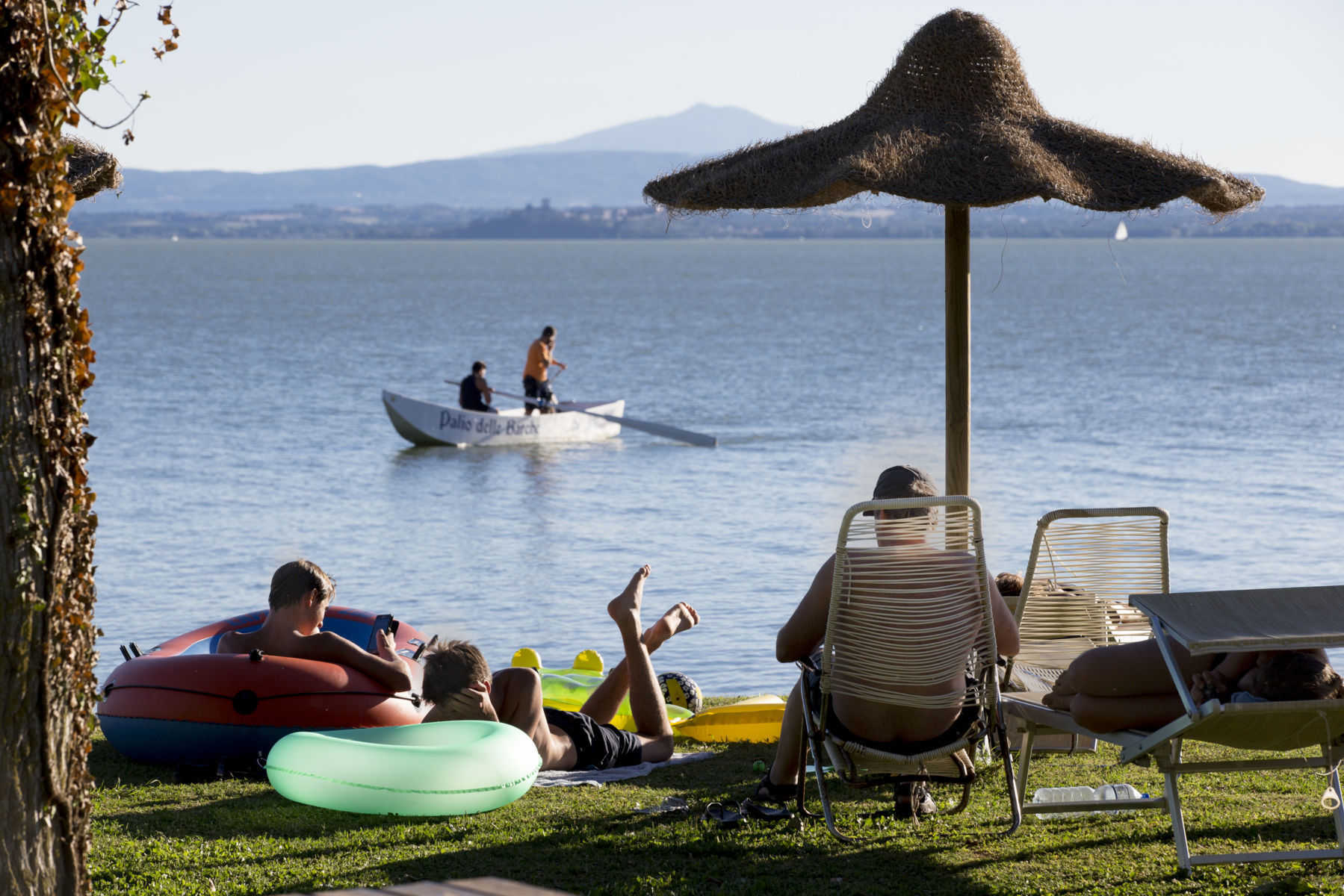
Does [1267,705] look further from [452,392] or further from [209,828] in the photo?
[452,392]

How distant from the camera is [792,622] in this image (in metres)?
4.36

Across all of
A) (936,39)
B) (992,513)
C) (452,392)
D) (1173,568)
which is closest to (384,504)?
(992,513)

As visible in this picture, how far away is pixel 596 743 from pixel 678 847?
1.31 metres

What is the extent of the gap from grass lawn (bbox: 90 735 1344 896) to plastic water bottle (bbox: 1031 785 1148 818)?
0.21 ft

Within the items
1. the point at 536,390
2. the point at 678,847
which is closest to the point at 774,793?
the point at 678,847

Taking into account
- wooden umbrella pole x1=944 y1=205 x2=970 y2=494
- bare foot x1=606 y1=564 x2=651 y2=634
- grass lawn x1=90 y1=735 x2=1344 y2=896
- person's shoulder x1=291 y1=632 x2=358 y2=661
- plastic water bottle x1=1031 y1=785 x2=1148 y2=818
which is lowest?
grass lawn x1=90 y1=735 x2=1344 y2=896

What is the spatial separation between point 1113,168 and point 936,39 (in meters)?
0.83

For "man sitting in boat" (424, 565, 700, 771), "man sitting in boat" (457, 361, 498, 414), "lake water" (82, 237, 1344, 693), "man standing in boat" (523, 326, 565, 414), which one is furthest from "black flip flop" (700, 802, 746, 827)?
"man sitting in boat" (457, 361, 498, 414)

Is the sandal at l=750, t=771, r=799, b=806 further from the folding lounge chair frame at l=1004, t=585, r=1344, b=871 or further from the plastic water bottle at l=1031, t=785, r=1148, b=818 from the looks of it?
the folding lounge chair frame at l=1004, t=585, r=1344, b=871

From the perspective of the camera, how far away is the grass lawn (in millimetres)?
3924

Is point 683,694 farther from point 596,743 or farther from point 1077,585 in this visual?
point 1077,585

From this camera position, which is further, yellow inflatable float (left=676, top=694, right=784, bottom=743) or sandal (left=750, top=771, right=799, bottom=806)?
yellow inflatable float (left=676, top=694, right=784, bottom=743)

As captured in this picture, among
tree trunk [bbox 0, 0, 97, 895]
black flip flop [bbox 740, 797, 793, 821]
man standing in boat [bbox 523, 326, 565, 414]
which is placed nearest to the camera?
tree trunk [bbox 0, 0, 97, 895]

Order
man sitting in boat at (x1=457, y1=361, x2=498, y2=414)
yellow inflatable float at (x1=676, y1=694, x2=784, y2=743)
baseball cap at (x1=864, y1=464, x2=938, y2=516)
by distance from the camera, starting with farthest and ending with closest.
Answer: man sitting in boat at (x1=457, y1=361, x2=498, y2=414), yellow inflatable float at (x1=676, y1=694, x2=784, y2=743), baseball cap at (x1=864, y1=464, x2=938, y2=516)
